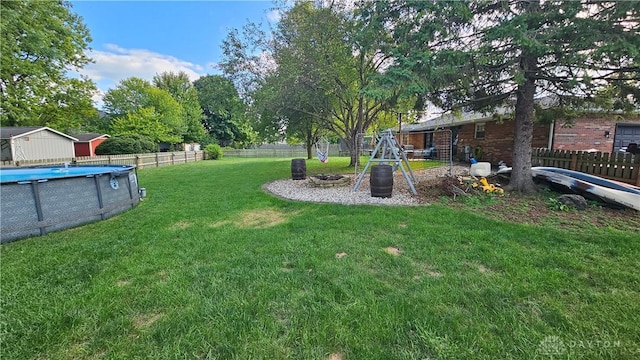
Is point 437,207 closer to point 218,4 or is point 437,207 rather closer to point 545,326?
point 545,326

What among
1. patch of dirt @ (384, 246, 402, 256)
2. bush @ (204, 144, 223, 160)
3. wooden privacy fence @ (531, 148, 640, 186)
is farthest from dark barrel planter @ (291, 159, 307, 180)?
bush @ (204, 144, 223, 160)

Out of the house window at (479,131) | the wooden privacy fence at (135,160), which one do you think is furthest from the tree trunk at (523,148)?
the wooden privacy fence at (135,160)

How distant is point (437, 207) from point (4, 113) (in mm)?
18948

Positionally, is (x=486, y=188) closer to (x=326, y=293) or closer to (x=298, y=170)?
(x=326, y=293)

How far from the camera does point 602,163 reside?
257 inches

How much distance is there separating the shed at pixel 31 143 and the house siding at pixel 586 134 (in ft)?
69.9

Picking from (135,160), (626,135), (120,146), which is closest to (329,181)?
(626,135)

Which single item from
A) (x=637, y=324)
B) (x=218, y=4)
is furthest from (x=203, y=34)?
(x=637, y=324)

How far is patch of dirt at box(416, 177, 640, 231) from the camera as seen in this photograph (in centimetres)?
391

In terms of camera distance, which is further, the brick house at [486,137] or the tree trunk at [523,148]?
the brick house at [486,137]

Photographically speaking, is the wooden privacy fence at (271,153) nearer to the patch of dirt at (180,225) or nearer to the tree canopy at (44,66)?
the tree canopy at (44,66)

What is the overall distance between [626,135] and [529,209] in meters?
9.46

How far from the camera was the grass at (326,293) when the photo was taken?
5.35 feet

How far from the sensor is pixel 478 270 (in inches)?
100
